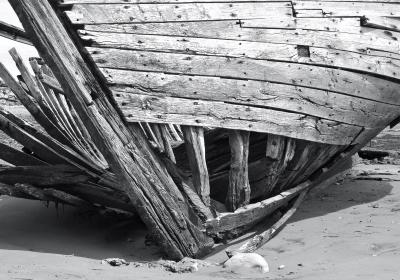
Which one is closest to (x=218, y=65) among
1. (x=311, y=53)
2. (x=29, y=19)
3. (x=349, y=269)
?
(x=311, y=53)

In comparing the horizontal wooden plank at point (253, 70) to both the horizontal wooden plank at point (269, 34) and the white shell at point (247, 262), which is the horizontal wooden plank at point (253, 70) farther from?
the white shell at point (247, 262)

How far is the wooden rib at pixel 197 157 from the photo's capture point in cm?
566

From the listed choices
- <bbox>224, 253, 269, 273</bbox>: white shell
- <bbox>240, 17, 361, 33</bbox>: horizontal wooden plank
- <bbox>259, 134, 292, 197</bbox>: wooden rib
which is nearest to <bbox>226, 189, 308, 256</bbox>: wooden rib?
<bbox>224, 253, 269, 273</bbox>: white shell

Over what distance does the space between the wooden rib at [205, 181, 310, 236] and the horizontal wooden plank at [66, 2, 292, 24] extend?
5.77 ft

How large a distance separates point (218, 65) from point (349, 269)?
2.00m

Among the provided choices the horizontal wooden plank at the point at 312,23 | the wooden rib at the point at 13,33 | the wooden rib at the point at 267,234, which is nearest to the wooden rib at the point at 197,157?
the wooden rib at the point at 267,234

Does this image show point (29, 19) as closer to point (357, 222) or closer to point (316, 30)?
point (316, 30)

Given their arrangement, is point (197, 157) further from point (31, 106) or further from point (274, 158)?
point (31, 106)

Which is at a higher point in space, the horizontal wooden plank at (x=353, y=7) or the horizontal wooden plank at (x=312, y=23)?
the horizontal wooden plank at (x=353, y=7)

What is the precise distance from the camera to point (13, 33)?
24.9 ft

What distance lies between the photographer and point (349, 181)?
8.52m

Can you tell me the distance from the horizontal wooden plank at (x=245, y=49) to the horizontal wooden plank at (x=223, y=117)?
42 cm

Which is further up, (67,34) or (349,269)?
(67,34)

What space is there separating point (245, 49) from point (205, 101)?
621 millimetres
